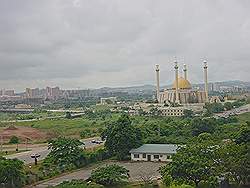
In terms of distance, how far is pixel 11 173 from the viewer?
24.4 meters

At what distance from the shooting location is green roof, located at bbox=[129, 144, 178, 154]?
3413 cm

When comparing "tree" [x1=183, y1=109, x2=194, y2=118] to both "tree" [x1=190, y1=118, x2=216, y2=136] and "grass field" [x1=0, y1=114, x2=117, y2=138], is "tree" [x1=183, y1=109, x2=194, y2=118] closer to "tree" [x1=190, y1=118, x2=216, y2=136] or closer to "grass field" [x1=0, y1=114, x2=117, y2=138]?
"grass field" [x1=0, y1=114, x2=117, y2=138]

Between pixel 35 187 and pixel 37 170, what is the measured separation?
13.5ft

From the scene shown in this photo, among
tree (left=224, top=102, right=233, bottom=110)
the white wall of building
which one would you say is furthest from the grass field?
tree (left=224, top=102, right=233, bottom=110)

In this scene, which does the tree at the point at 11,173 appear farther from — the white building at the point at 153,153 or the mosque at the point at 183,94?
the mosque at the point at 183,94

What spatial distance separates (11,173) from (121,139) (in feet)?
39.7

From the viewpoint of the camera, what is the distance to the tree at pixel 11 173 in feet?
79.0

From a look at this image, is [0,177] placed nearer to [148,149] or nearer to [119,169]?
[119,169]

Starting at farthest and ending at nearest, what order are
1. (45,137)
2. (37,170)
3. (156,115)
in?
(156,115) → (45,137) → (37,170)

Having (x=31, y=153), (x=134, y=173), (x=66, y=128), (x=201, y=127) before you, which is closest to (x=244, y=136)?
(x=134, y=173)

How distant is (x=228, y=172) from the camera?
22.8m

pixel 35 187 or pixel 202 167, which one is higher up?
pixel 202 167

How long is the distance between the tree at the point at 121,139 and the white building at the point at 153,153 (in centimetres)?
64

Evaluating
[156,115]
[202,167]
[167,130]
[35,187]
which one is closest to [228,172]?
[202,167]
